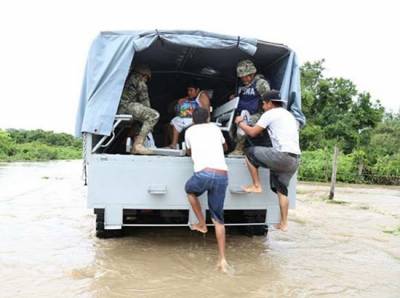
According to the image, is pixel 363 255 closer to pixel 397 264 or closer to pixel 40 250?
pixel 397 264

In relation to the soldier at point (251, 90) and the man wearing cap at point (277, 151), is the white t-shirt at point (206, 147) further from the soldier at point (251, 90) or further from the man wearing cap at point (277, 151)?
the soldier at point (251, 90)

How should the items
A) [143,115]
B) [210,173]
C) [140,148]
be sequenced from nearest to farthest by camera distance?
[210,173] < [140,148] < [143,115]

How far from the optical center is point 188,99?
6.68 meters

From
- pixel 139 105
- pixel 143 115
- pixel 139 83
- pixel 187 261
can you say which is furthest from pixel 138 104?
pixel 187 261

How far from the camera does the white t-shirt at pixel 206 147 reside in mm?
4594

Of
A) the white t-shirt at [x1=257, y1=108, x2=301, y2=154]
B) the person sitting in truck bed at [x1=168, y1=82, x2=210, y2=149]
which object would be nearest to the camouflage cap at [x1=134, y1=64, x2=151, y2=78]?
the person sitting in truck bed at [x1=168, y1=82, x2=210, y2=149]

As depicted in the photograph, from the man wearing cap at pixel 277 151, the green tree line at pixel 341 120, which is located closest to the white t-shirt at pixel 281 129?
the man wearing cap at pixel 277 151

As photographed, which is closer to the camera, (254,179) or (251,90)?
(254,179)

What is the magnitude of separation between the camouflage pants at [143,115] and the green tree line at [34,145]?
113 feet

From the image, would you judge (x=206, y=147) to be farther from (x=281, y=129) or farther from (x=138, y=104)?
(x=138, y=104)

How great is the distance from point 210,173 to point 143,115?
55.8 inches

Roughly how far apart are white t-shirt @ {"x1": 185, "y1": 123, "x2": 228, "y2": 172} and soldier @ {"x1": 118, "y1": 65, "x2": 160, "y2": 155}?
75cm

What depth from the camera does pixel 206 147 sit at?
4.64 m

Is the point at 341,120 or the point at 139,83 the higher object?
the point at 341,120
